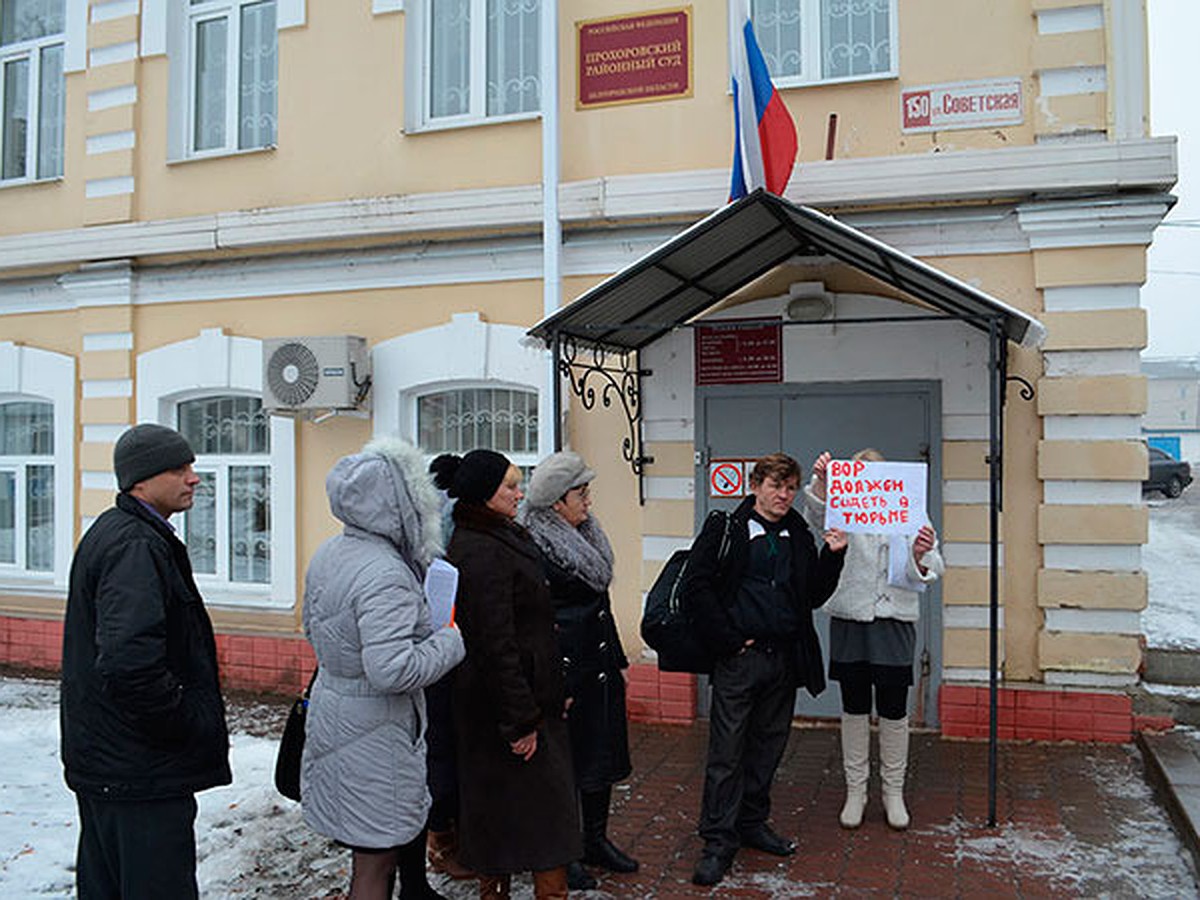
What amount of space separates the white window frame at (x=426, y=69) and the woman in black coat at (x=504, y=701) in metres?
4.13

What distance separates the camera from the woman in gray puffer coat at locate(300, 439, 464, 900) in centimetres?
318

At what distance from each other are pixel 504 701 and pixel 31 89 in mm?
7738

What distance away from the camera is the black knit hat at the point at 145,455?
3.19 metres

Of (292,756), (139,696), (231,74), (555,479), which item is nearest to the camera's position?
(139,696)

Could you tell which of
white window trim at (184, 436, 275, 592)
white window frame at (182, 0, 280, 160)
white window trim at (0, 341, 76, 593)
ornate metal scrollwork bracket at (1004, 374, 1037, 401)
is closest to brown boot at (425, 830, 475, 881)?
ornate metal scrollwork bracket at (1004, 374, 1037, 401)

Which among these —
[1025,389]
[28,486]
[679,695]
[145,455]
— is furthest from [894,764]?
[28,486]

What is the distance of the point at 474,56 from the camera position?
23.6 feet

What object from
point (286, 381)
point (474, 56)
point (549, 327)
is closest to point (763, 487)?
point (549, 327)

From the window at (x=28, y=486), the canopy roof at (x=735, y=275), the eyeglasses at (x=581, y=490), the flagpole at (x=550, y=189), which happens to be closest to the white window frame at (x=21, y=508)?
the window at (x=28, y=486)

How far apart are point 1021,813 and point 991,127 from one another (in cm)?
362

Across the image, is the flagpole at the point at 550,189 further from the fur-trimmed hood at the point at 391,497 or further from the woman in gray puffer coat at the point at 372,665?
the woman in gray puffer coat at the point at 372,665

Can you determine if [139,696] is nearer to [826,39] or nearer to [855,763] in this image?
[855,763]

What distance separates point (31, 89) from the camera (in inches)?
343

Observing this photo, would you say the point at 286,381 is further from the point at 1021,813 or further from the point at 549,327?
the point at 1021,813
